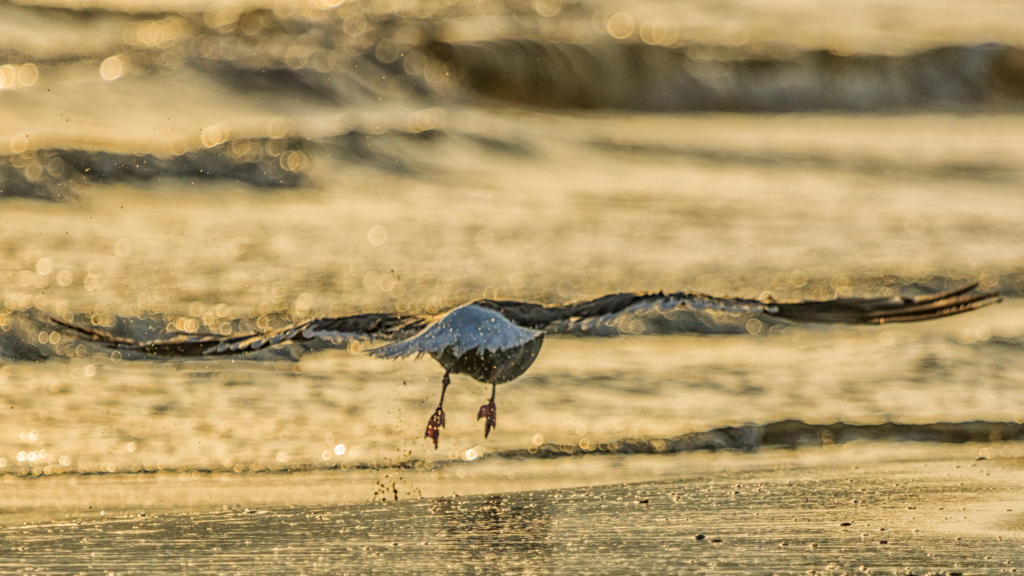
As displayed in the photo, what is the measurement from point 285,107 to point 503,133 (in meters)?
3.64

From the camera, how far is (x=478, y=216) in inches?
583

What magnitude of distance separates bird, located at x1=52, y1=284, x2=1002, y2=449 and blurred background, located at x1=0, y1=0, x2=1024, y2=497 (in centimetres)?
90

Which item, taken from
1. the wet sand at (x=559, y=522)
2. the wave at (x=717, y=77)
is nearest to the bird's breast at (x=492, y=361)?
the wet sand at (x=559, y=522)

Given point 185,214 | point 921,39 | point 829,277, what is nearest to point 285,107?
point 185,214

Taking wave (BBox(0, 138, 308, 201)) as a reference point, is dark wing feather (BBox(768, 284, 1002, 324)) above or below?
below

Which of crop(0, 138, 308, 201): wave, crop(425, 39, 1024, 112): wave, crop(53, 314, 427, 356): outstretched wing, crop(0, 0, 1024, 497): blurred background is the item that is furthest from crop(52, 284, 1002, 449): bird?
crop(425, 39, 1024, 112): wave

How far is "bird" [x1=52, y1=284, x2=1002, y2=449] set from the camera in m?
5.82

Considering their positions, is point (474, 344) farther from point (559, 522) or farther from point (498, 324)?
point (559, 522)

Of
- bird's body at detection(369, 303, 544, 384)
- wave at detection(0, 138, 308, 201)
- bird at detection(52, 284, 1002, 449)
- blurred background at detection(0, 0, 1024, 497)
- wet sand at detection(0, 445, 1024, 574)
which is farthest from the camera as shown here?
wave at detection(0, 138, 308, 201)

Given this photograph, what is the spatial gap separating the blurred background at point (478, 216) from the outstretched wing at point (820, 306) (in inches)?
49.3

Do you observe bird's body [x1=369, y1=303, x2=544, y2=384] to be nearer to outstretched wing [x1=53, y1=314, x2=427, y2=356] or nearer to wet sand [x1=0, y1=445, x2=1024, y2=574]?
outstretched wing [x1=53, y1=314, x2=427, y2=356]

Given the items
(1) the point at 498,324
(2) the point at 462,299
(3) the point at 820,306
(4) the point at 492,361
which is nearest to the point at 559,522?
(4) the point at 492,361

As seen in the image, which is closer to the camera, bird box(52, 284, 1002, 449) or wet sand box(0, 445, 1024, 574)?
wet sand box(0, 445, 1024, 574)

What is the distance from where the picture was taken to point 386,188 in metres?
16.1
